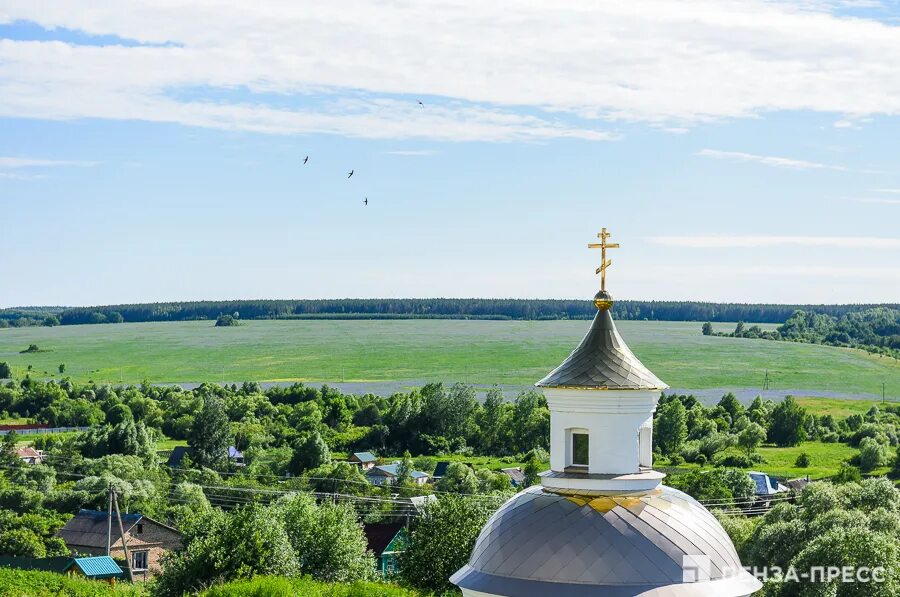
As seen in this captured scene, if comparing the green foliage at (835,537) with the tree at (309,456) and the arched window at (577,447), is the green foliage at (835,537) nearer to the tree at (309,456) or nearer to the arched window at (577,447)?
the arched window at (577,447)

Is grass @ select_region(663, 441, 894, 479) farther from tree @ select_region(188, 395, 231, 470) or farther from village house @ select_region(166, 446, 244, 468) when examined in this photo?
tree @ select_region(188, 395, 231, 470)

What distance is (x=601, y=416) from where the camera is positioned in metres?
16.4

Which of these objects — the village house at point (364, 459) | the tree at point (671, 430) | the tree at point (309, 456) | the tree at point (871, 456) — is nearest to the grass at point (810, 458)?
the tree at point (871, 456)

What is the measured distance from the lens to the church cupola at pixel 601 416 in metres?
16.2

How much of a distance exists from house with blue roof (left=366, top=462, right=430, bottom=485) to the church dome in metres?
56.0

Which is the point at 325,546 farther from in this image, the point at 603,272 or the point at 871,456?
the point at 871,456

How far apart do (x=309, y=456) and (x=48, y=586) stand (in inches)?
1665

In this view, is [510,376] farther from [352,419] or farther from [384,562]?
[384,562]

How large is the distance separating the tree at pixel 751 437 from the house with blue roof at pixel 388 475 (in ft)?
84.3

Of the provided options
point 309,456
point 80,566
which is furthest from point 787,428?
point 80,566

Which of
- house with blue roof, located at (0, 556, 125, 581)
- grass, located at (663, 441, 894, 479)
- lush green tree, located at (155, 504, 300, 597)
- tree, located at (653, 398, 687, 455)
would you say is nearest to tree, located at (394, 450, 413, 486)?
grass, located at (663, 441, 894, 479)

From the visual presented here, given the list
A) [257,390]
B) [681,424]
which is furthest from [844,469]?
[257,390]

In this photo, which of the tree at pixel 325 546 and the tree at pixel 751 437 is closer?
the tree at pixel 325 546

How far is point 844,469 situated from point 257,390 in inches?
3074
